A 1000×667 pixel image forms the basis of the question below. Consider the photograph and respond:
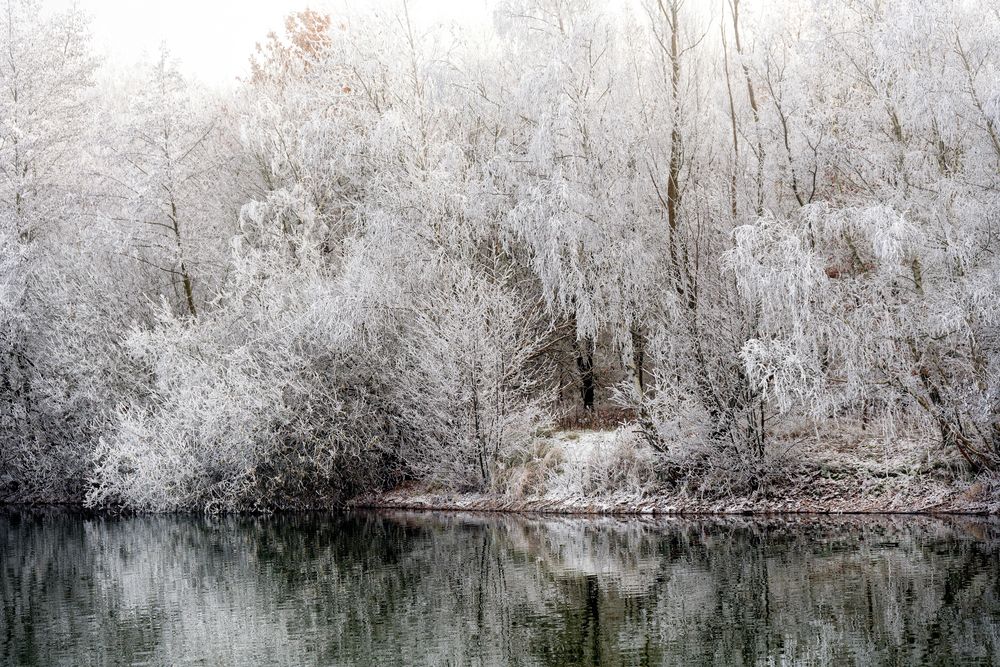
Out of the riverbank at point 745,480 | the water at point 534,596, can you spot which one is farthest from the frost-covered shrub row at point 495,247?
the water at point 534,596

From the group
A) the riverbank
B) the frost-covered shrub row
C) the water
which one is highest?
the frost-covered shrub row

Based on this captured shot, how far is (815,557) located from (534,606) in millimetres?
4068

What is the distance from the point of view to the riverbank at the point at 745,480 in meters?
17.8

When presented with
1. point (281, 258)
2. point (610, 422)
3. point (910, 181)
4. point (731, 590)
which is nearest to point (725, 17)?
point (910, 181)

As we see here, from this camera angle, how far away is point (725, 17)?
72.5 feet

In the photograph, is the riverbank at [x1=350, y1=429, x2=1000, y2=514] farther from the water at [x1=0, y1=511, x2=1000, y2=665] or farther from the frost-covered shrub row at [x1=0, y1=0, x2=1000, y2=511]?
the water at [x1=0, y1=511, x2=1000, y2=665]

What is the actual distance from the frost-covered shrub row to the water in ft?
9.46

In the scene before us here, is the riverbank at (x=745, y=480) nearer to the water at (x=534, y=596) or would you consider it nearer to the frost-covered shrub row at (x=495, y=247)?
the frost-covered shrub row at (x=495, y=247)

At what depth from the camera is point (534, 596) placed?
13.1 metres

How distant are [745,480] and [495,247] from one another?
296 inches

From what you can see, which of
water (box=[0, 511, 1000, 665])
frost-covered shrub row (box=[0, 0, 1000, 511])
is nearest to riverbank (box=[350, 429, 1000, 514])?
frost-covered shrub row (box=[0, 0, 1000, 511])

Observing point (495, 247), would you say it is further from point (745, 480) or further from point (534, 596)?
point (534, 596)

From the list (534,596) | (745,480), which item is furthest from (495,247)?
(534,596)

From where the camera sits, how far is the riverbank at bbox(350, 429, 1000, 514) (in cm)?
1777
